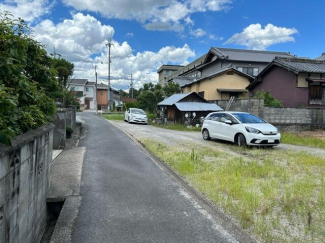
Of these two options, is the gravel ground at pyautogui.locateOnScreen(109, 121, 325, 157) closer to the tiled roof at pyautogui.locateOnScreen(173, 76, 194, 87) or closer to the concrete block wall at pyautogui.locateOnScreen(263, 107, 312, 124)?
the concrete block wall at pyautogui.locateOnScreen(263, 107, 312, 124)

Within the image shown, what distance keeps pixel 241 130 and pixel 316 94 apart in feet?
39.4

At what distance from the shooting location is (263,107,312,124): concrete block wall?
14.1 m

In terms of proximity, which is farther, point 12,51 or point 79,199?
point 79,199

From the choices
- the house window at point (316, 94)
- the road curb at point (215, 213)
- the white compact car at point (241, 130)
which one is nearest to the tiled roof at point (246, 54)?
the house window at point (316, 94)

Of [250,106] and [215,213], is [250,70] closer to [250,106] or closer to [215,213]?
[250,106]

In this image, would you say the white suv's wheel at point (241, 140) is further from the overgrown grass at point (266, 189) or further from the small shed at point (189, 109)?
the small shed at point (189, 109)

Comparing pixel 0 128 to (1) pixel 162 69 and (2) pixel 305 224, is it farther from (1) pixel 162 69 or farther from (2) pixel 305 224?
(1) pixel 162 69

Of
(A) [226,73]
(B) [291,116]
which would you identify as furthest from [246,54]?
(B) [291,116]

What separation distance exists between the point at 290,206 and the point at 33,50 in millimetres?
5102

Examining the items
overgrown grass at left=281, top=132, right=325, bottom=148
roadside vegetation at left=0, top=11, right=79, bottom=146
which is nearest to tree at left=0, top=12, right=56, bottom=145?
roadside vegetation at left=0, top=11, right=79, bottom=146

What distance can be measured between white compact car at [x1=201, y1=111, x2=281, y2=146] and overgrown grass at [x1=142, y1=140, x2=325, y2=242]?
1.15 m

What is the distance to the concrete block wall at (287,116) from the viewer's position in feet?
46.3

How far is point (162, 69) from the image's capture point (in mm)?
58094

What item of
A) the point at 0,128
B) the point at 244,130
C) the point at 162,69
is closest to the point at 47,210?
the point at 0,128
